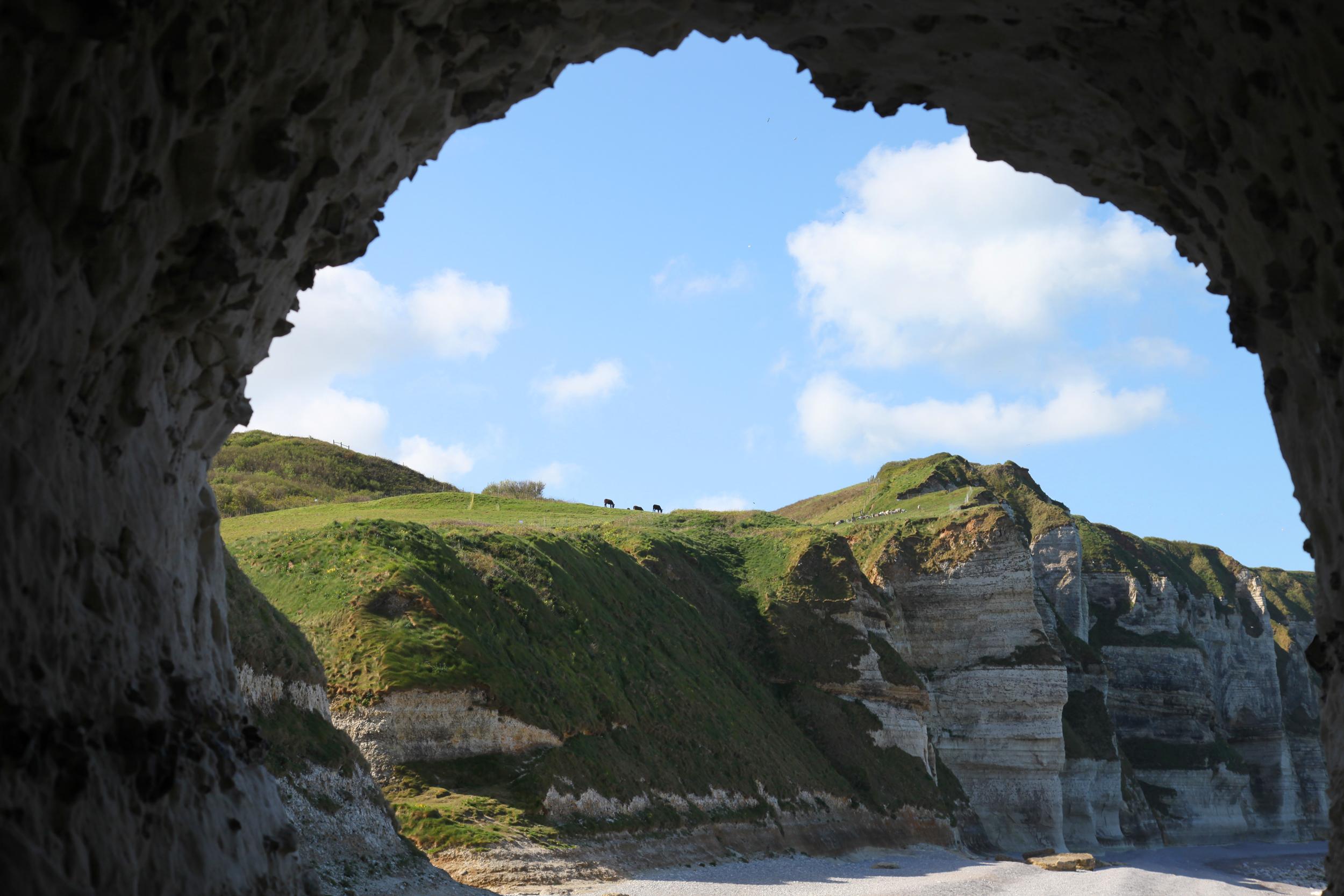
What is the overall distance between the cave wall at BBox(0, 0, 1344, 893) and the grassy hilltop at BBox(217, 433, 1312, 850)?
20091mm

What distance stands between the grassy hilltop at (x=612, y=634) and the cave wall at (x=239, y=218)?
20.1 metres

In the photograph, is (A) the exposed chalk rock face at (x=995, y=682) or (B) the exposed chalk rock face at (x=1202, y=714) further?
(B) the exposed chalk rock face at (x=1202, y=714)

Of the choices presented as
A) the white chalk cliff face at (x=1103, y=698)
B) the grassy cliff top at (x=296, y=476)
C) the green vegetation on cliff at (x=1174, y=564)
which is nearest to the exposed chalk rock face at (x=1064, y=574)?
the white chalk cliff face at (x=1103, y=698)

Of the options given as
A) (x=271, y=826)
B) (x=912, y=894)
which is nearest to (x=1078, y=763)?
(x=912, y=894)

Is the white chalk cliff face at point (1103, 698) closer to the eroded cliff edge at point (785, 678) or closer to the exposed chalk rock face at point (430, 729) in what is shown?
the eroded cliff edge at point (785, 678)

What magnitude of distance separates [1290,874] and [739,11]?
2496 inches

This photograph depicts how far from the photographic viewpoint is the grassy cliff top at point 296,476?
69.0 m

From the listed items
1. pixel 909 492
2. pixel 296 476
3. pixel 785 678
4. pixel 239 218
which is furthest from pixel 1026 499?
pixel 239 218

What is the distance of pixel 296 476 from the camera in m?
83.1

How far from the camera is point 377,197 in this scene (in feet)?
29.2

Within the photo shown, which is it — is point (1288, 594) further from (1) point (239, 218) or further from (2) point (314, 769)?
(1) point (239, 218)

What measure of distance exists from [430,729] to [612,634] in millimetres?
14320

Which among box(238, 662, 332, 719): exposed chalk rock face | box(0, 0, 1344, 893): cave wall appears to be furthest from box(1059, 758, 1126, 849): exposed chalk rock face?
box(0, 0, 1344, 893): cave wall

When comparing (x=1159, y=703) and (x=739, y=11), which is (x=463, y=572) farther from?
(x=1159, y=703)
